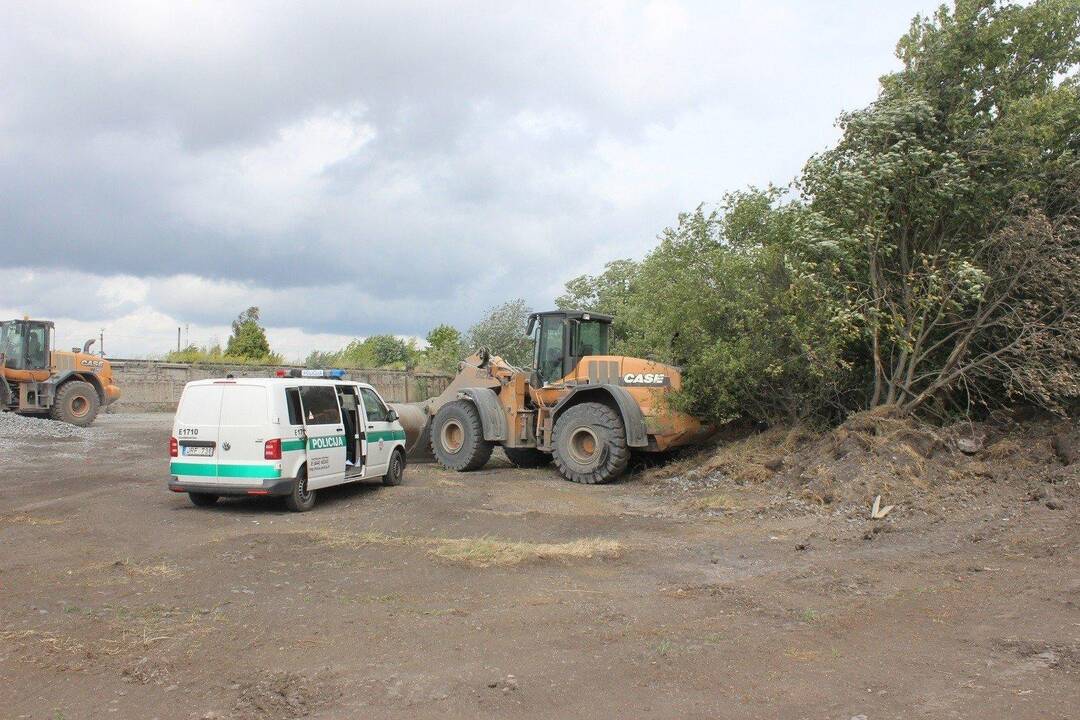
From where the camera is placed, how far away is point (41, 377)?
22297 millimetres

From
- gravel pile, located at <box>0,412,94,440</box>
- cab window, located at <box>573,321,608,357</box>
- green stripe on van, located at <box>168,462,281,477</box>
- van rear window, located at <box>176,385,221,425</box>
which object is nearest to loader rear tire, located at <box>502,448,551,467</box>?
cab window, located at <box>573,321,608,357</box>

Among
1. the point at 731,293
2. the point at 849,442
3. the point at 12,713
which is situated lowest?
the point at 12,713

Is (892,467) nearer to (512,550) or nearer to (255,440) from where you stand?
(512,550)

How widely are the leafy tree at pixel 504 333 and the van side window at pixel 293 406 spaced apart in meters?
23.6

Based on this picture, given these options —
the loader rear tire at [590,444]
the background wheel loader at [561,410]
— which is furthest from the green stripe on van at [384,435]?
the loader rear tire at [590,444]

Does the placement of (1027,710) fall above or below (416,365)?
below

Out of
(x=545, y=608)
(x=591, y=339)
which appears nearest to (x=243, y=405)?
(x=545, y=608)

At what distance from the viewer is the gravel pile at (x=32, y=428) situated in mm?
19297

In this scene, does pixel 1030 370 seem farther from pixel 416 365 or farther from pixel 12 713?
pixel 416 365

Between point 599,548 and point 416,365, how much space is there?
123ft

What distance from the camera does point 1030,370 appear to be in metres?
11.6

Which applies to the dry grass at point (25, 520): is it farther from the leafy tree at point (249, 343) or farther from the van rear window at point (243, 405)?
the leafy tree at point (249, 343)

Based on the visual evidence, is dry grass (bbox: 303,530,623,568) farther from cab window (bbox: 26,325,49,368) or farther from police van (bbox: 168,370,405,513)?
cab window (bbox: 26,325,49,368)

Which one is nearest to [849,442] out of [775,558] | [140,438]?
[775,558]
